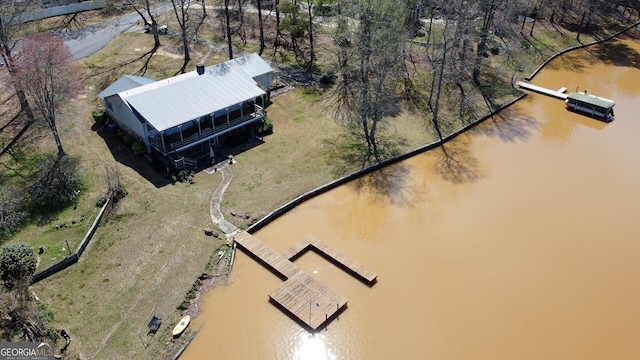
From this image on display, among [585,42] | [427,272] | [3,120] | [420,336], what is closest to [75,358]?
[420,336]

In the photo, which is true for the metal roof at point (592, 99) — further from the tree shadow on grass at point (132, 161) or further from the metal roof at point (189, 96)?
the tree shadow on grass at point (132, 161)

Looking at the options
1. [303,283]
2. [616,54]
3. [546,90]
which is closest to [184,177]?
[303,283]

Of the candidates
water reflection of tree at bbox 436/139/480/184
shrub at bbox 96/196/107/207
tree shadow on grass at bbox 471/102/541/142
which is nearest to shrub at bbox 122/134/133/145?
shrub at bbox 96/196/107/207

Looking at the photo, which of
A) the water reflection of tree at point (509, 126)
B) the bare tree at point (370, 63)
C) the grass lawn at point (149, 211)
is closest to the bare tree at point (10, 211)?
the grass lawn at point (149, 211)

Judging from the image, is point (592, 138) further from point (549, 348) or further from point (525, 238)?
point (549, 348)

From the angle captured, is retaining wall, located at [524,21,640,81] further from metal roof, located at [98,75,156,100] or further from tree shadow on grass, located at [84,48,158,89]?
tree shadow on grass, located at [84,48,158,89]
